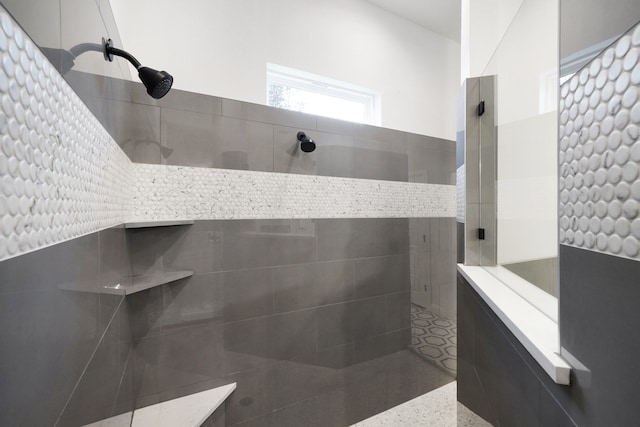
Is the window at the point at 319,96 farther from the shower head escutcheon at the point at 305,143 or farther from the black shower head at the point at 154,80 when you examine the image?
the black shower head at the point at 154,80

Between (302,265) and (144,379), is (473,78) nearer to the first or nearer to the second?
(302,265)

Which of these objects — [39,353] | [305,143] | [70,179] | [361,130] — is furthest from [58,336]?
[361,130]

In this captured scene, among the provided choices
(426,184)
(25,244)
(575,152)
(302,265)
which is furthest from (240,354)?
(426,184)

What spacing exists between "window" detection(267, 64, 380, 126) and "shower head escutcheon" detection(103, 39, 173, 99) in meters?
0.84

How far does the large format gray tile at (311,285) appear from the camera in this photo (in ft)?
4.89

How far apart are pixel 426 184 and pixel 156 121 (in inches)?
68.7

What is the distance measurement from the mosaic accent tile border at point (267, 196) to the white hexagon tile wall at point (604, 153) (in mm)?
1204

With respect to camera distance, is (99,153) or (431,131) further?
(431,131)

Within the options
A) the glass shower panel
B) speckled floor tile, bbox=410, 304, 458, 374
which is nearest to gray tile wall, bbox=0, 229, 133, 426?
the glass shower panel

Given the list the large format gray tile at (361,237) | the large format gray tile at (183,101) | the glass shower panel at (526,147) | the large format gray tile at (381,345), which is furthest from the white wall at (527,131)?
the large format gray tile at (183,101)

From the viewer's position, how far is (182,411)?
3.79ft

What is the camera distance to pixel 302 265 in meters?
1.56

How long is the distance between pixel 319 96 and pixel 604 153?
5.46 feet

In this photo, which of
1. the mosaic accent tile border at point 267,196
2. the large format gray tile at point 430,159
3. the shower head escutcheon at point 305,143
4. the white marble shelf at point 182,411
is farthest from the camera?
the large format gray tile at point 430,159
